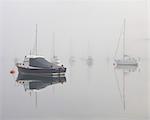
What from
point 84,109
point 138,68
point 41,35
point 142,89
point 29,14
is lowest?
point 84,109

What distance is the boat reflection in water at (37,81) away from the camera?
1400 mm

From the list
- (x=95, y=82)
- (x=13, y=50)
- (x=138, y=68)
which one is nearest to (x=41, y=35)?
(x=13, y=50)

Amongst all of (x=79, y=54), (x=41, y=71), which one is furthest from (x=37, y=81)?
(x=79, y=54)

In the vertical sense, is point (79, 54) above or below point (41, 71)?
above

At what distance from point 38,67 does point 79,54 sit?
11.2 inches

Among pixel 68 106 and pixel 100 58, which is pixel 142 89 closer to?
pixel 100 58

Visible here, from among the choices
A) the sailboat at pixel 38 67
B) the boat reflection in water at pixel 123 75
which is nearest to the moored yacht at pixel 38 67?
the sailboat at pixel 38 67

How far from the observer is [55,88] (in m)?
1.42

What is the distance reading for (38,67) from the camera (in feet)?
4.64

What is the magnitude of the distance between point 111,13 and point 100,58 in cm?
31

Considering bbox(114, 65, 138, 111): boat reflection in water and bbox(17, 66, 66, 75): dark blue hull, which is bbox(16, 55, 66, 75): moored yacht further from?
bbox(114, 65, 138, 111): boat reflection in water

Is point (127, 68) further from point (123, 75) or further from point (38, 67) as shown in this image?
point (38, 67)

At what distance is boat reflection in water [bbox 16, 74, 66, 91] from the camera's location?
140cm

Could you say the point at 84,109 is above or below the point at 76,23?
below
